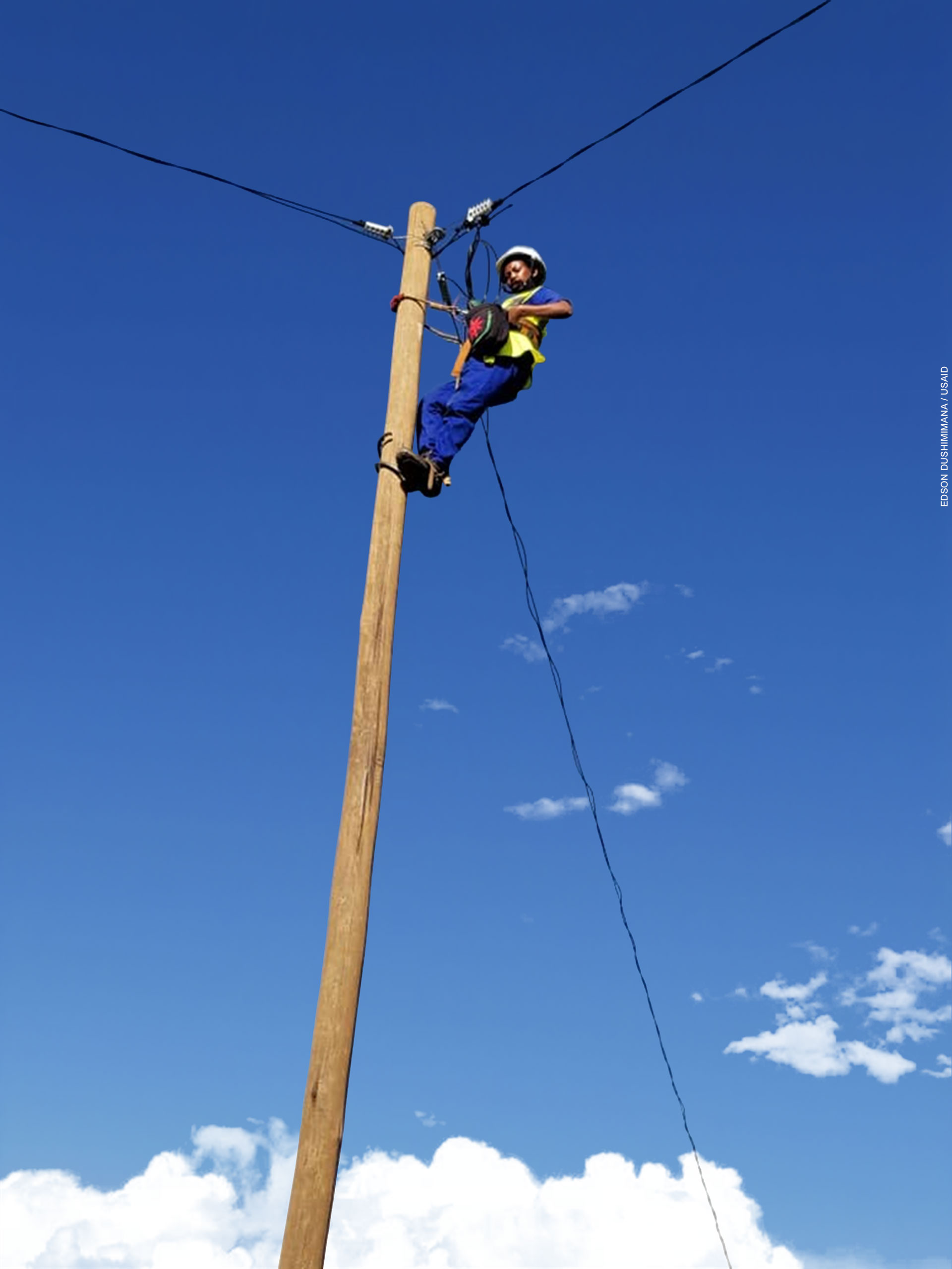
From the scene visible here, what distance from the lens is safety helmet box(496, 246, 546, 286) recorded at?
7156 mm

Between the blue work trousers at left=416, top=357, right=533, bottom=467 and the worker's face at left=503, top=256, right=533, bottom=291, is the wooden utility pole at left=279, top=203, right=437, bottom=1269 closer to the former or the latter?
the blue work trousers at left=416, top=357, right=533, bottom=467

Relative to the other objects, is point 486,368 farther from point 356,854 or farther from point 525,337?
point 356,854

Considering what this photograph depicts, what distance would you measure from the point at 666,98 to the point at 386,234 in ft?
6.34

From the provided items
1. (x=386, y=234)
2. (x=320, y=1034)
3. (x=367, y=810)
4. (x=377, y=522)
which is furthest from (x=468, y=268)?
(x=320, y=1034)

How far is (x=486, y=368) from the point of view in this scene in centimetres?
643

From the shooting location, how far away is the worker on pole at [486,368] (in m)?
5.80

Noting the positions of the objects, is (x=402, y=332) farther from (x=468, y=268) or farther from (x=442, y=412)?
(x=468, y=268)

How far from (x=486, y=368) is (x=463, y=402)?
14.7 inches

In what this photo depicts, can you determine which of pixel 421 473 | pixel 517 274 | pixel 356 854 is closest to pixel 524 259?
pixel 517 274

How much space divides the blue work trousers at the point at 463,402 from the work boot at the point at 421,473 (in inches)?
2.9

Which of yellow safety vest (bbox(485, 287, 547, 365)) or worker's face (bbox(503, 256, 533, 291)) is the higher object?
worker's face (bbox(503, 256, 533, 291))

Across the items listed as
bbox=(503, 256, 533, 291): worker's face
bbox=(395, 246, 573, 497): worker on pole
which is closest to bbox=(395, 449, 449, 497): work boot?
bbox=(395, 246, 573, 497): worker on pole

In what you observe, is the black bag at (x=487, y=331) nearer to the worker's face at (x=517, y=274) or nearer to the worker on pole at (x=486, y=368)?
the worker on pole at (x=486, y=368)

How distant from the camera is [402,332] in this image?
6000 millimetres
